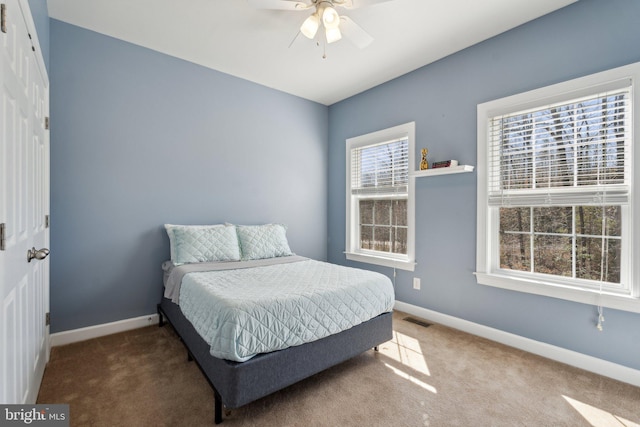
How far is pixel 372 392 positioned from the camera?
1.88 m

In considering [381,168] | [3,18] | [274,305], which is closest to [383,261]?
[381,168]

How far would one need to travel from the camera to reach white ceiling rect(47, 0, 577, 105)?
2.28 metres

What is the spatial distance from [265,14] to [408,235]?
2.50 metres

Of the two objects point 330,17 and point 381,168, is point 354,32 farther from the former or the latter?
point 381,168

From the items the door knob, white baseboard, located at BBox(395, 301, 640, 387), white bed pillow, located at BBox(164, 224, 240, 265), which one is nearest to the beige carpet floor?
white baseboard, located at BBox(395, 301, 640, 387)

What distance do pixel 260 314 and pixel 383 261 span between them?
221cm

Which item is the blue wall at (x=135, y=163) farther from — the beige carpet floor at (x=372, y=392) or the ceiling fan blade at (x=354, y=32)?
the ceiling fan blade at (x=354, y=32)

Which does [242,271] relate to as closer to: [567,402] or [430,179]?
[430,179]

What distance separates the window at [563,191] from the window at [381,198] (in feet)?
2.68

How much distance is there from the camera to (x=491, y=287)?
8.70 feet

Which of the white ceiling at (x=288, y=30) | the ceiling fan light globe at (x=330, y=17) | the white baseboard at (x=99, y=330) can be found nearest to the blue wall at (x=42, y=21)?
the white ceiling at (x=288, y=30)

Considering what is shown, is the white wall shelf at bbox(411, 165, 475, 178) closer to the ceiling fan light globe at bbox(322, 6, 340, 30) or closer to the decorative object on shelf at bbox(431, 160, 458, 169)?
the decorative object on shelf at bbox(431, 160, 458, 169)

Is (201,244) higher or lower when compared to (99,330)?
higher

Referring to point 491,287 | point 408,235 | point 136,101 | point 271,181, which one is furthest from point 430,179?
point 136,101
